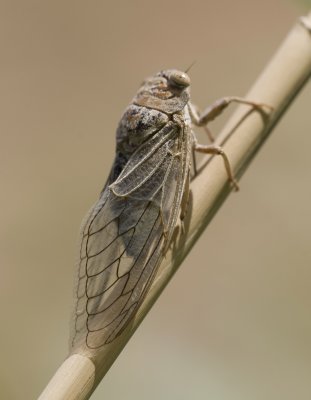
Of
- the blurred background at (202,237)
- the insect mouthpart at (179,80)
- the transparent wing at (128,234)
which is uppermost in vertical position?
the insect mouthpart at (179,80)

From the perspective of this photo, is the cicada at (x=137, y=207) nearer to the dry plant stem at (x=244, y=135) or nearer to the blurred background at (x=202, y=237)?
the dry plant stem at (x=244, y=135)

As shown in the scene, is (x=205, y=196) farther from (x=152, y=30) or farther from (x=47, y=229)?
(x=152, y=30)

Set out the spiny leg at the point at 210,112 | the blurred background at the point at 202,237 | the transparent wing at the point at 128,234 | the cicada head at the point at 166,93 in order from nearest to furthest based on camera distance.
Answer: the transparent wing at the point at 128,234 → the cicada head at the point at 166,93 → the spiny leg at the point at 210,112 → the blurred background at the point at 202,237

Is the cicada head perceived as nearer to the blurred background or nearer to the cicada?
the cicada

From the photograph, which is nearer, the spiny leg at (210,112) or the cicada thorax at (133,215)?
the cicada thorax at (133,215)

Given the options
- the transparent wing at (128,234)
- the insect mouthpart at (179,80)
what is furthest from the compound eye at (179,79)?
the transparent wing at (128,234)

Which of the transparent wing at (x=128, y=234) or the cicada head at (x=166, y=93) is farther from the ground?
the cicada head at (x=166, y=93)

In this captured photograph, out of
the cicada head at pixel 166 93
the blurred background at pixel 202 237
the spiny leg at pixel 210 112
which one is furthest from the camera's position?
the blurred background at pixel 202 237

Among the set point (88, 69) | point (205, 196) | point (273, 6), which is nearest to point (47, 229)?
point (88, 69)
